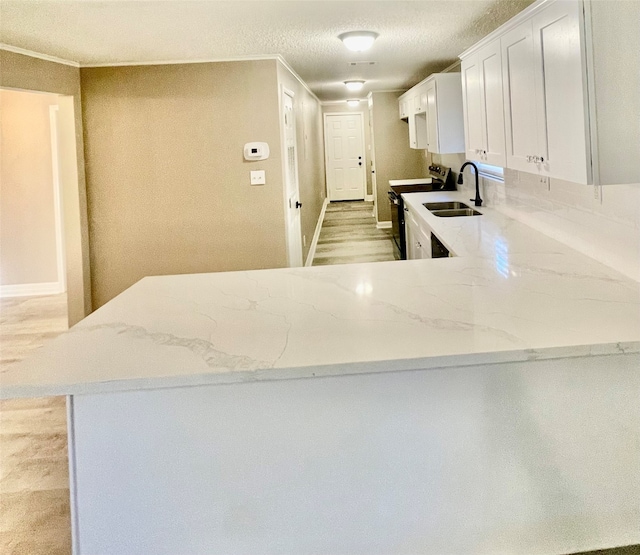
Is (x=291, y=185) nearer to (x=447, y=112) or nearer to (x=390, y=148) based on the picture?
(x=447, y=112)

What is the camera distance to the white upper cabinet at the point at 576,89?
196 cm

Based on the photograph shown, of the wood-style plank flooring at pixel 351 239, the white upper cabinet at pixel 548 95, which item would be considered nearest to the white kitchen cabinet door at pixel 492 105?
the white upper cabinet at pixel 548 95

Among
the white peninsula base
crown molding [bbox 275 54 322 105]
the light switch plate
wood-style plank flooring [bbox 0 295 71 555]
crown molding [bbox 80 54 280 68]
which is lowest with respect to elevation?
wood-style plank flooring [bbox 0 295 71 555]

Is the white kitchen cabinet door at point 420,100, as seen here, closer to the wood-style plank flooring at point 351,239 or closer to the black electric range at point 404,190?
the black electric range at point 404,190

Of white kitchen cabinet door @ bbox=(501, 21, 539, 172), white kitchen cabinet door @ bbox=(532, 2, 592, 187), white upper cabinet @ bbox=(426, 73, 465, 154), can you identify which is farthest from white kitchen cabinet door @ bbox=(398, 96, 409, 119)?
white kitchen cabinet door @ bbox=(532, 2, 592, 187)

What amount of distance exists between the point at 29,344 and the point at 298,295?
3.56 metres

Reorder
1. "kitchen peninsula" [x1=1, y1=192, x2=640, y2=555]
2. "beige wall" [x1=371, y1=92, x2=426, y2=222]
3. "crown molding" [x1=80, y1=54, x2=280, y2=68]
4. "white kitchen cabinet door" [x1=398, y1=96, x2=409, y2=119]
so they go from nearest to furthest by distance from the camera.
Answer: "kitchen peninsula" [x1=1, y1=192, x2=640, y2=555]
"crown molding" [x1=80, y1=54, x2=280, y2=68]
"white kitchen cabinet door" [x1=398, y1=96, x2=409, y2=119]
"beige wall" [x1=371, y1=92, x2=426, y2=222]

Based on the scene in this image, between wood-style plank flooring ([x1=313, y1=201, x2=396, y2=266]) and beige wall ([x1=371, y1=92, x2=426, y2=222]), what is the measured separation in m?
0.71

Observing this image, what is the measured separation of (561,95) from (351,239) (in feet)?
20.9

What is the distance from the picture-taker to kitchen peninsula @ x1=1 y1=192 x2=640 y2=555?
1664mm

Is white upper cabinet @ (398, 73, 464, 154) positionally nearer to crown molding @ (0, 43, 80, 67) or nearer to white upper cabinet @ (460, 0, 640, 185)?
white upper cabinet @ (460, 0, 640, 185)

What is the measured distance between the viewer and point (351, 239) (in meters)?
8.56

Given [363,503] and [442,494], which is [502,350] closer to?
[442,494]

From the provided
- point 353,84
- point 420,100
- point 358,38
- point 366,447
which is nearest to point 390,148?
point 353,84
